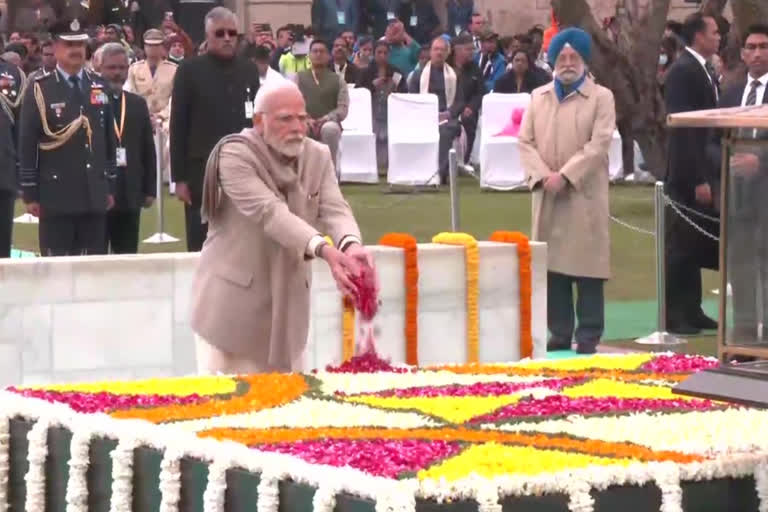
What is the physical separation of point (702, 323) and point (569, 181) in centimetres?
175

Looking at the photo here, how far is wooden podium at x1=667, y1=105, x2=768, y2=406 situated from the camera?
4.74 m

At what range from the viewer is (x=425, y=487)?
4.55m

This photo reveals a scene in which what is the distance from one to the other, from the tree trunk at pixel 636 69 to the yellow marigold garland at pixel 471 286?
33.8 ft

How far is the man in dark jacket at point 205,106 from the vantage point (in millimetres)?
12102

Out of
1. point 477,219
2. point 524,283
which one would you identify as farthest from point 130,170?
point 477,219

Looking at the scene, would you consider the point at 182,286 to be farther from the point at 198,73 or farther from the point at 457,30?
the point at 457,30

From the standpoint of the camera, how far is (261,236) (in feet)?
24.9

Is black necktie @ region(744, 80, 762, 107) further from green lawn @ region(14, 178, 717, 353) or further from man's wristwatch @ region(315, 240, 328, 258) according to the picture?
man's wristwatch @ region(315, 240, 328, 258)

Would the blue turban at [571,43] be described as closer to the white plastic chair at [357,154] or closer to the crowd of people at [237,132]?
the crowd of people at [237,132]

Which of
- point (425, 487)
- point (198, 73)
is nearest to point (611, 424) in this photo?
point (425, 487)

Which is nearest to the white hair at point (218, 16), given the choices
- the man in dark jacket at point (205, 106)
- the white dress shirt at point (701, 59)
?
the man in dark jacket at point (205, 106)

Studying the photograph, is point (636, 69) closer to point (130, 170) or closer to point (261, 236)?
point (130, 170)

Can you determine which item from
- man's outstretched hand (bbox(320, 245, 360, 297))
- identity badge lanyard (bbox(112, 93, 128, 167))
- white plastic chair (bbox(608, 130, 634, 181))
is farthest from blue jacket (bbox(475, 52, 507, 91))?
man's outstretched hand (bbox(320, 245, 360, 297))

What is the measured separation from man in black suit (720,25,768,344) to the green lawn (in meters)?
8.35
